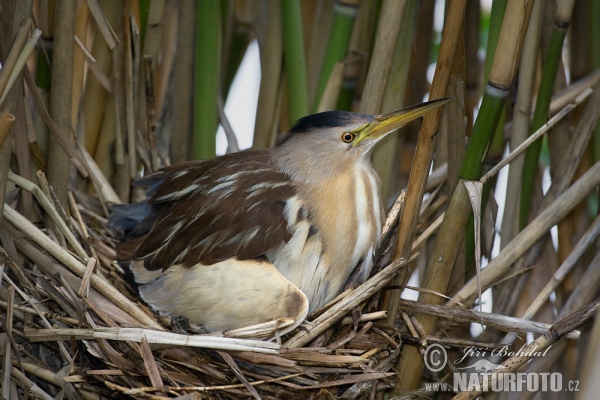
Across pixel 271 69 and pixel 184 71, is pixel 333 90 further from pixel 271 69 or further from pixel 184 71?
pixel 184 71

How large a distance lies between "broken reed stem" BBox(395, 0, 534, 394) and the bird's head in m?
0.27

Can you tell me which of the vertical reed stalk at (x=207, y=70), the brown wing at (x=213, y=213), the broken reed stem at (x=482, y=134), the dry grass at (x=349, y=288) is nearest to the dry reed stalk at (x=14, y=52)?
the dry grass at (x=349, y=288)

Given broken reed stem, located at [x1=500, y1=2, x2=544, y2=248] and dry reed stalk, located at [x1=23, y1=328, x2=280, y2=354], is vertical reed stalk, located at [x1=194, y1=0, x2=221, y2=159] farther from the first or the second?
broken reed stem, located at [x1=500, y1=2, x2=544, y2=248]

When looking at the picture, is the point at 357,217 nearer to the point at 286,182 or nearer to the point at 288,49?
the point at 286,182

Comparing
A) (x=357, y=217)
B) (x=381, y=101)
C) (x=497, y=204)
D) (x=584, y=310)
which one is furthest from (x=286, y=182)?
(x=584, y=310)

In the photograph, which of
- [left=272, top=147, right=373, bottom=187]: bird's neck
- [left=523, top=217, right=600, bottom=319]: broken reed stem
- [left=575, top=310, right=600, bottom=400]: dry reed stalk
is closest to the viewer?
[left=575, top=310, right=600, bottom=400]: dry reed stalk

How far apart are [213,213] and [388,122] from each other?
53cm

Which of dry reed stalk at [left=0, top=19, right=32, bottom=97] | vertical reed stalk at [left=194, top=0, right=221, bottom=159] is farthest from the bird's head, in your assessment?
dry reed stalk at [left=0, top=19, right=32, bottom=97]

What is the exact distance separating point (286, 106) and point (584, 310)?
3.70 ft

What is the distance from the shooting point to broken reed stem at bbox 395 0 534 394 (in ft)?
4.69

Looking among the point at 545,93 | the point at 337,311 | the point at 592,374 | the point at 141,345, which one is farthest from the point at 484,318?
the point at 592,374

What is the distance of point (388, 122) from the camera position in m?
1.80

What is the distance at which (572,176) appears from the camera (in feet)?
5.85

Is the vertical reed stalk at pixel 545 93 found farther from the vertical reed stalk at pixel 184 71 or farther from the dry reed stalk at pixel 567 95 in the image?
the vertical reed stalk at pixel 184 71
